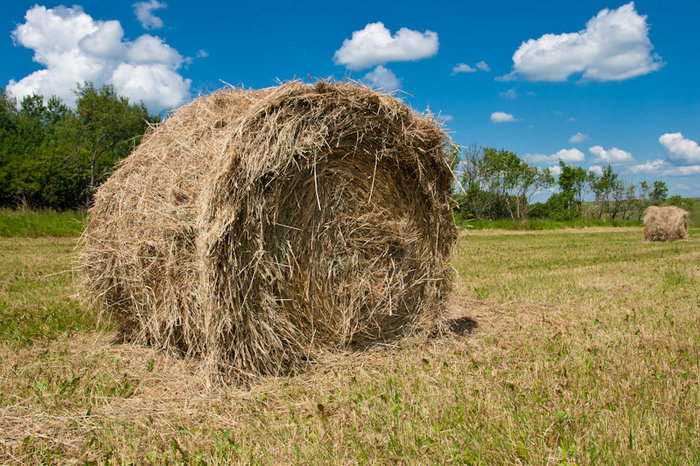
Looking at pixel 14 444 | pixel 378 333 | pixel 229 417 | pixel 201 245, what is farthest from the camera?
pixel 378 333

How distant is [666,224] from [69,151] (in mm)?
37299

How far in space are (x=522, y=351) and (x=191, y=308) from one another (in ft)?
9.69

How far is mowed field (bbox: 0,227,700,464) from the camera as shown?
2.70 metres

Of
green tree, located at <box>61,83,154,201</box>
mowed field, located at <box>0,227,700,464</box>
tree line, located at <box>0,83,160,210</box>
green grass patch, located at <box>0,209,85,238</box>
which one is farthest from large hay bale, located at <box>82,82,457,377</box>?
green tree, located at <box>61,83,154,201</box>

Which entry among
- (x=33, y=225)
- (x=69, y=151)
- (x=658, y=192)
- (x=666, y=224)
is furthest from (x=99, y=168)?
(x=658, y=192)

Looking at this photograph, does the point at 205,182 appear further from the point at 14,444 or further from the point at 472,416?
the point at 472,416

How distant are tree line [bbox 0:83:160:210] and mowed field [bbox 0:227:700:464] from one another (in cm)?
2554

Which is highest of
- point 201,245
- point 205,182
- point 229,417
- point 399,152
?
point 399,152

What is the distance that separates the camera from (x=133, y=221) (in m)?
4.50

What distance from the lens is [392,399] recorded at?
339cm

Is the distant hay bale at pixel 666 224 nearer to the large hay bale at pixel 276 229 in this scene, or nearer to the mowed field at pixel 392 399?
the mowed field at pixel 392 399

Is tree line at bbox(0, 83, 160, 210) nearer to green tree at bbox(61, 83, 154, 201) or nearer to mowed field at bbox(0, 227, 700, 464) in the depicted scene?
green tree at bbox(61, 83, 154, 201)

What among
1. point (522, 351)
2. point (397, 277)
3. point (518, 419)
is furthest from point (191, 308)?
point (522, 351)

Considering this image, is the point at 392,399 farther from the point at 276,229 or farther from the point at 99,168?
the point at 99,168
